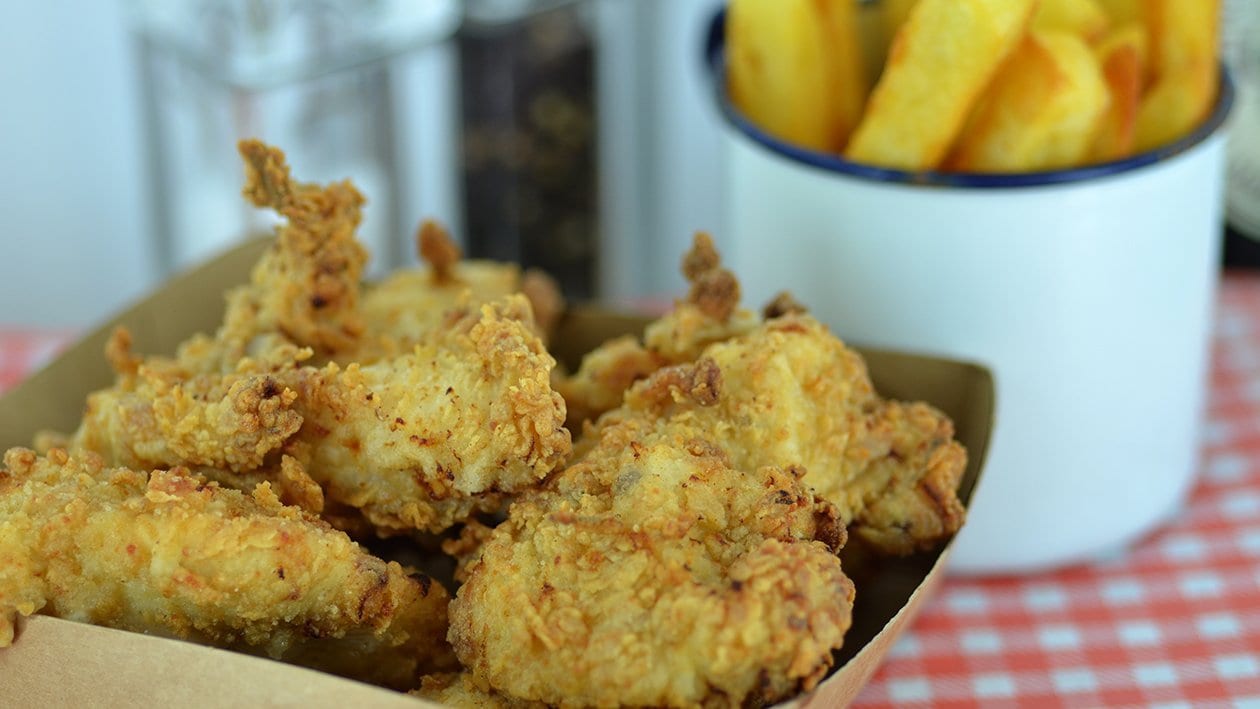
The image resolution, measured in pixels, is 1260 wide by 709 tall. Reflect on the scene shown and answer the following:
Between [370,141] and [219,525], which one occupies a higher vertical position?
[219,525]

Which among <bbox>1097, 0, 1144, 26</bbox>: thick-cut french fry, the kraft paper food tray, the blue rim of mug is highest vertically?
<bbox>1097, 0, 1144, 26</bbox>: thick-cut french fry

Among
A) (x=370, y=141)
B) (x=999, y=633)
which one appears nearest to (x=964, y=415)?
(x=999, y=633)

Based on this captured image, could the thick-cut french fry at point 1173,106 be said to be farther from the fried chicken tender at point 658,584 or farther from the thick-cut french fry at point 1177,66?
the fried chicken tender at point 658,584

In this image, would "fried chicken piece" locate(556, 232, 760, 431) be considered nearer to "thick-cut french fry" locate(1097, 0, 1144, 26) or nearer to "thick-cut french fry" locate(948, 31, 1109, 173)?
"thick-cut french fry" locate(948, 31, 1109, 173)

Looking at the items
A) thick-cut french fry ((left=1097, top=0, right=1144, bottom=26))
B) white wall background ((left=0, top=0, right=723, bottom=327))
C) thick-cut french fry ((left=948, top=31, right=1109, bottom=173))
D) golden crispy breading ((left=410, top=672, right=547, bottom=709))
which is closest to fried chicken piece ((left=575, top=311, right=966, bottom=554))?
golden crispy breading ((left=410, top=672, right=547, bottom=709))

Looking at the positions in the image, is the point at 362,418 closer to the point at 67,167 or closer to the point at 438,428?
the point at 438,428

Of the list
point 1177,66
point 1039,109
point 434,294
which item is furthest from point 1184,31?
point 434,294

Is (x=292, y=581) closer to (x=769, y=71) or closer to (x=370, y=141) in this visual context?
(x=769, y=71)

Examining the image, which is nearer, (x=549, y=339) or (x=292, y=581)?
(x=292, y=581)
